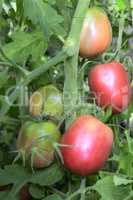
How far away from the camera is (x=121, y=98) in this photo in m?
0.82

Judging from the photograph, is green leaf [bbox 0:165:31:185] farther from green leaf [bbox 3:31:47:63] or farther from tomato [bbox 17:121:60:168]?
green leaf [bbox 3:31:47:63]

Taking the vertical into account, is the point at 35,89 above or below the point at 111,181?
above

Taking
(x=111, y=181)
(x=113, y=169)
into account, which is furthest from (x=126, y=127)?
(x=111, y=181)

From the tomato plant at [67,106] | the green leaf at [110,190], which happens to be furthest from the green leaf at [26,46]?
the green leaf at [110,190]

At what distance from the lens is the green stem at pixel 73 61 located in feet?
2.52

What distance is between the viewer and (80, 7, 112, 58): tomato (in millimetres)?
800

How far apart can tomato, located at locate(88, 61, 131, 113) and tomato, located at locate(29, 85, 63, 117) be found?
6 centimetres

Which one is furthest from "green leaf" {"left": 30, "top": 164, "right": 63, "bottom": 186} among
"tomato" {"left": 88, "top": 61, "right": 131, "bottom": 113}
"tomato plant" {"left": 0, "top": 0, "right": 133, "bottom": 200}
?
"tomato" {"left": 88, "top": 61, "right": 131, "bottom": 113}

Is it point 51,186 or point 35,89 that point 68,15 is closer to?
point 35,89

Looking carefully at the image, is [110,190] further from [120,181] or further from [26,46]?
[26,46]

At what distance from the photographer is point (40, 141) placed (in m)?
0.77

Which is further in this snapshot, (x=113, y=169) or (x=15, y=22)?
(x=15, y=22)

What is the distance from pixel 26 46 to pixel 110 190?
25 centimetres

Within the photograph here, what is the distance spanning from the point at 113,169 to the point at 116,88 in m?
0.13
